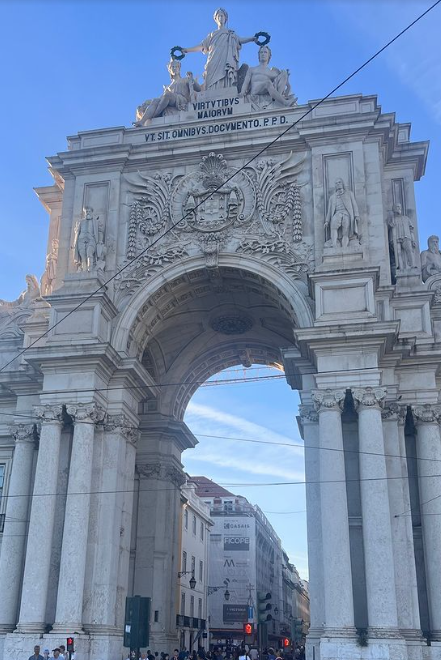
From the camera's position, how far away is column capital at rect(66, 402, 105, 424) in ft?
80.7

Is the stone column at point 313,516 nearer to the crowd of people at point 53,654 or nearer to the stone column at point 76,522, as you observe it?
the stone column at point 76,522

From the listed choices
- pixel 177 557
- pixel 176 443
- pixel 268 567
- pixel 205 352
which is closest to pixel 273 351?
pixel 205 352

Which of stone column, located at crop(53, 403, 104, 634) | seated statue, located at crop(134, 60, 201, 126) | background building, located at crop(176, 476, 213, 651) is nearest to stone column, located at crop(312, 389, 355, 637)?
stone column, located at crop(53, 403, 104, 634)

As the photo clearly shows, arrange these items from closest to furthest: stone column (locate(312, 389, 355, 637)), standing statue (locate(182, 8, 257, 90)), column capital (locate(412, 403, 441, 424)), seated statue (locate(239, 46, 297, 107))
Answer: stone column (locate(312, 389, 355, 637)), column capital (locate(412, 403, 441, 424)), seated statue (locate(239, 46, 297, 107)), standing statue (locate(182, 8, 257, 90))

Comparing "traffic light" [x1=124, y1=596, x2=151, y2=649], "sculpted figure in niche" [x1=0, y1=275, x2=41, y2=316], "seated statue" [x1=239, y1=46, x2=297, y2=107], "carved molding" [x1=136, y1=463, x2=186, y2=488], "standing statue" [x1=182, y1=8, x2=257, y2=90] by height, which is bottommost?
"traffic light" [x1=124, y1=596, x2=151, y2=649]

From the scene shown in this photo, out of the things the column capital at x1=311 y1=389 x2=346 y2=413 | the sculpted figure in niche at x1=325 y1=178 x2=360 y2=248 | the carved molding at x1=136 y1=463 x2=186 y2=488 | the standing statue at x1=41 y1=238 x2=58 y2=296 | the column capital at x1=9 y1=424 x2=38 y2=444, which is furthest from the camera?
the carved molding at x1=136 y1=463 x2=186 y2=488

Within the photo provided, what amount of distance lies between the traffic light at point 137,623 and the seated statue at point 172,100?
20.3 m

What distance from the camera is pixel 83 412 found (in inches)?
969

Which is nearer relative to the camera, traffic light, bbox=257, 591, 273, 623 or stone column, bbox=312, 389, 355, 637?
traffic light, bbox=257, 591, 273, 623

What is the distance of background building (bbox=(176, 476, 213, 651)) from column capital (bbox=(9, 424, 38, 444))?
24023 millimetres

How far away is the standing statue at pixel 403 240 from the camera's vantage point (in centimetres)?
2683

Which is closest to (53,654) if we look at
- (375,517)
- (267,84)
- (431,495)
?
(375,517)

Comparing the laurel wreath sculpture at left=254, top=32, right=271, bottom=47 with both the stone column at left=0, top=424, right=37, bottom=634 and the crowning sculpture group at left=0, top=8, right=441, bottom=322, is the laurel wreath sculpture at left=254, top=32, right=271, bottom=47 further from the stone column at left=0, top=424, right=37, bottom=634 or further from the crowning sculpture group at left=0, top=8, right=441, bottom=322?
the stone column at left=0, top=424, right=37, bottom=634

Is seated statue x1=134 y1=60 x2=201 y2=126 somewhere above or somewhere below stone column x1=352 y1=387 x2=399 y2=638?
above
